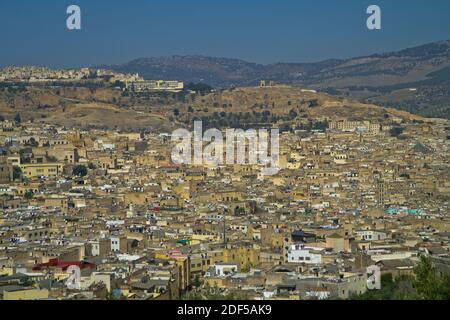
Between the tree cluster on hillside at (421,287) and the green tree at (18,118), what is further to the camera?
the green tree at (18,118)

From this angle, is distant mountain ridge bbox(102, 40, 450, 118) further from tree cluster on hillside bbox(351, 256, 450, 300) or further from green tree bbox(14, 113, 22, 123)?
tree cluster on hillside bbox(351, 256, 450, 300)

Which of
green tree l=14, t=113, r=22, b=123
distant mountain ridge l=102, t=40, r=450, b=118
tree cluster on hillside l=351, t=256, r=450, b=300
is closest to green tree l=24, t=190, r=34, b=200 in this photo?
tree cluster on hillside l=351, t=256, r=450, b=300

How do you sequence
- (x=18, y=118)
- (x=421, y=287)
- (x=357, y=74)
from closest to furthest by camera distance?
(x=421, y=287)
(x=18, y=118)
(x=357, y=74)

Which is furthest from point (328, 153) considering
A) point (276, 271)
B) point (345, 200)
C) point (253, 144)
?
point (276, 271)

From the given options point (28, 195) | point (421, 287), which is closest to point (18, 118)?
point (28, 195)

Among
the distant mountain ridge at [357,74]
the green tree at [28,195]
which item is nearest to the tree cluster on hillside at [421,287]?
the green tree at [28,195]

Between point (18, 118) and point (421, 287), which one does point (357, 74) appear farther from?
point (421, 287)

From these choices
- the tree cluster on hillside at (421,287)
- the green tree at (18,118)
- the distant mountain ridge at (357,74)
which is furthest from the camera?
the distant mountain ridge at (357,74)

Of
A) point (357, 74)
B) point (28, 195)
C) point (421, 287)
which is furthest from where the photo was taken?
point (357, 74)

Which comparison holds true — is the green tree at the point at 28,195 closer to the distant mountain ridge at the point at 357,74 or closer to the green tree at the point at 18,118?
the green tree at the point at 18,118

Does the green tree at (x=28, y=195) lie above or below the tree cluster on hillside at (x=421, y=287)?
below

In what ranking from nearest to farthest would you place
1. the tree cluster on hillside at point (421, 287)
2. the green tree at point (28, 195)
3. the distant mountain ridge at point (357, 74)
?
the tree cluster on hillside at point (421, 287), the green tree at point (28, 195), the distant mountain ridge at point (357, 74)
